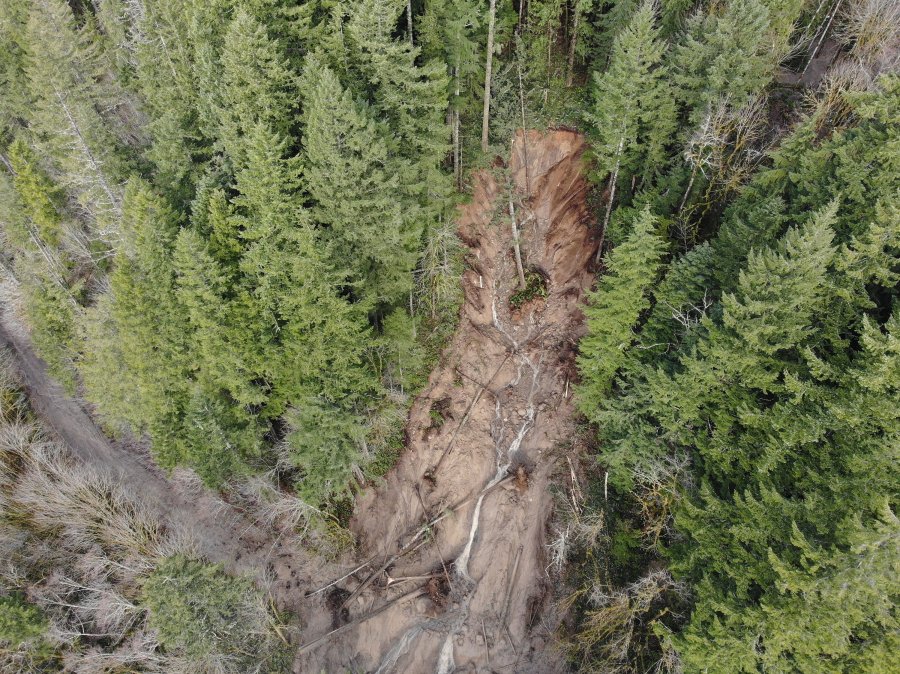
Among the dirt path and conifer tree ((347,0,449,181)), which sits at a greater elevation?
conifer tree ((347,0,449,181))

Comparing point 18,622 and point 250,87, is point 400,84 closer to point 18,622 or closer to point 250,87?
point 250,87

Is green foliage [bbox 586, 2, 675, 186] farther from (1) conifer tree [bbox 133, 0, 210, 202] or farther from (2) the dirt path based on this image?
(2) the dirt path

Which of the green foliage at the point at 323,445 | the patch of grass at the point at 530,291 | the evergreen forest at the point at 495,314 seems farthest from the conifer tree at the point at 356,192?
the patch of grass at the point at 530,291

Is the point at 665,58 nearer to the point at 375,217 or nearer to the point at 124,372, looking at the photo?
the point at 375,217

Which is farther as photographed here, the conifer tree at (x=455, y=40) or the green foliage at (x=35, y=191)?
the green foliage at (x=35, y=191)

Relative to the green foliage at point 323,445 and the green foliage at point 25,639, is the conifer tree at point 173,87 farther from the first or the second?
the green foliage at point 25,639

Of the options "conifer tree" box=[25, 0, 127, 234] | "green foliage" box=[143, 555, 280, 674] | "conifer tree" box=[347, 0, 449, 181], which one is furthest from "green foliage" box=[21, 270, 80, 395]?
"conifer tree" box=[347, 0, 449, 181]

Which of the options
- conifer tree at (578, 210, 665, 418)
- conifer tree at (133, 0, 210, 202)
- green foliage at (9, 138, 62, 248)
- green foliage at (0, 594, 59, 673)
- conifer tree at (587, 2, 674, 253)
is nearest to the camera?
conifer tree at (578, 210, 665, 418)

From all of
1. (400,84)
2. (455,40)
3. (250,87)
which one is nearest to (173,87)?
(250,87)
